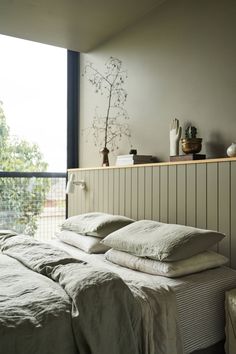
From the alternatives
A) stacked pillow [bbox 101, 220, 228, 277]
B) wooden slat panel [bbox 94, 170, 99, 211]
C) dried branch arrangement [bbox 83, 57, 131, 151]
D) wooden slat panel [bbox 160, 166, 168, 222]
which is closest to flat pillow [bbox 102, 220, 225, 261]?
stacked pillow [bbox 101, 220, 228, 277]

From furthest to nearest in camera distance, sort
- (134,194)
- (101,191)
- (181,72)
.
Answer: (101,191)
(134,194)
(181,72)

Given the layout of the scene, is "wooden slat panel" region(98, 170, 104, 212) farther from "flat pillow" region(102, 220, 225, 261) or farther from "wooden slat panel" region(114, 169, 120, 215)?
"flat pillow" region(102, 220, 225, 261)

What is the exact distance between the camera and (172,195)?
2373mm

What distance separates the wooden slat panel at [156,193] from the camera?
2500 mm

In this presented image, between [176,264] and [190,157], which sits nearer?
[176,264]

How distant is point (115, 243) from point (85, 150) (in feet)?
6.56

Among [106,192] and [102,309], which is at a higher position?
[106,192]

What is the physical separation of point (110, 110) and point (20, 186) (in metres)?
1.31

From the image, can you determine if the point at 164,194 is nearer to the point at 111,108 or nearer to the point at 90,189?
the point at 90,189

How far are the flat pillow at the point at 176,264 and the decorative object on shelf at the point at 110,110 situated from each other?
154 cm

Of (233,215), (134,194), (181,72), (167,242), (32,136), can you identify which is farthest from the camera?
(32,136)

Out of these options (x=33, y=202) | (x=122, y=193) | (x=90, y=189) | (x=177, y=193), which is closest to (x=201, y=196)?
(x=177, y=193)

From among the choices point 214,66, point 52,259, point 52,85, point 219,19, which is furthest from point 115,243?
point 52,85

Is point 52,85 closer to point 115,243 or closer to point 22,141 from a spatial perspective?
point 22,141
